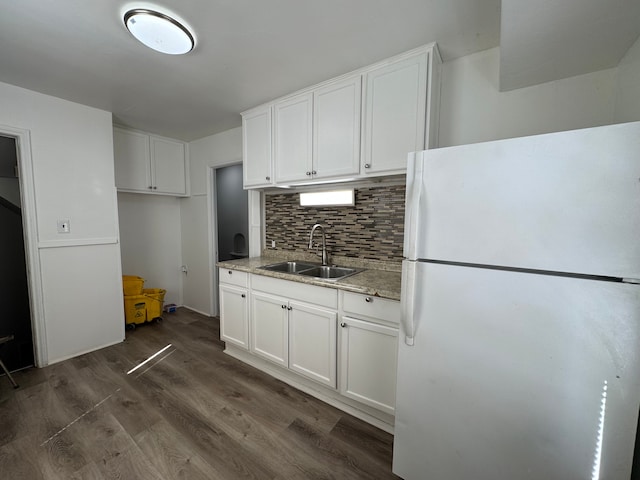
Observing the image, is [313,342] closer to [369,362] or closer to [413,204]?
[369,362]

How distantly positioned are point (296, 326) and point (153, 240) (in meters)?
2.83

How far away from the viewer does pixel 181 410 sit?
5.96 feet

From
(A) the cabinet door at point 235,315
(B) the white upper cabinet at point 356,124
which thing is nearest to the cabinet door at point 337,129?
(B) the white upper cabinet at point 356,124

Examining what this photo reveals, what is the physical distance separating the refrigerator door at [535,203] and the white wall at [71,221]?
3.05 metres

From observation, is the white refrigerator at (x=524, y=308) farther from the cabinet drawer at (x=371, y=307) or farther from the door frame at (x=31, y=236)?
the door frame at (x=31, y=236)

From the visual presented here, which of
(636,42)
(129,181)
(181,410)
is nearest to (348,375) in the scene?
(181,410)

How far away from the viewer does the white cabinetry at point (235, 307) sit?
7.72ft

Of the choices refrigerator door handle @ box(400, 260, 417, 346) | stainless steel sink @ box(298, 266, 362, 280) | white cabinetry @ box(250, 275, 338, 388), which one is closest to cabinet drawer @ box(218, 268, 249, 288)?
white cabinetry @ box(250, 275, 338, 388)

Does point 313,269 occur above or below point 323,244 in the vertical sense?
below

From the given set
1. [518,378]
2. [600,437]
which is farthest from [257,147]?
[600,437]

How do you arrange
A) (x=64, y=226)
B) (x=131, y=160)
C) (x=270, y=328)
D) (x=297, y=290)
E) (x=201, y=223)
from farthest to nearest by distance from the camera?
1. (x=201, y=223)
2. (x=131, y=160)
3. (x=64, y=226)
4. (x=270, y=328)
5. (x=297, y=290)

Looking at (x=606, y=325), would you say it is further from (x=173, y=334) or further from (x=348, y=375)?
(x=173, y=334)

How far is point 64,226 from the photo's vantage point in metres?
2.42

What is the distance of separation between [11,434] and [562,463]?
2.88m
